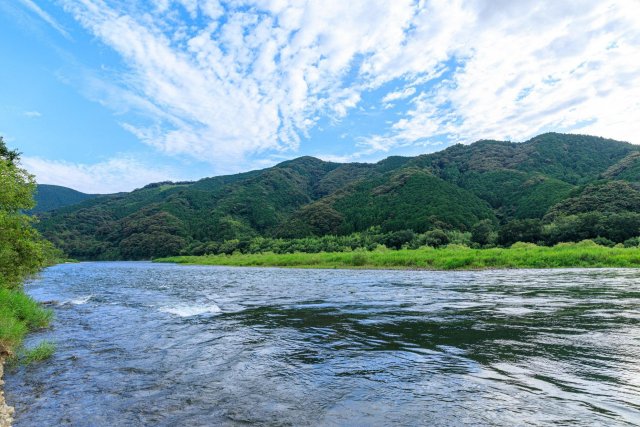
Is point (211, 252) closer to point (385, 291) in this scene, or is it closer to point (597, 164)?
point (385, 291)

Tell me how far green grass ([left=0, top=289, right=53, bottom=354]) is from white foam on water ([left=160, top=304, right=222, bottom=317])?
18.7 ft

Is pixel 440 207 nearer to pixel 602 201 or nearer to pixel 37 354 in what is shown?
pixel 602 201

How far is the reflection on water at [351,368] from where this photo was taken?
7.18m

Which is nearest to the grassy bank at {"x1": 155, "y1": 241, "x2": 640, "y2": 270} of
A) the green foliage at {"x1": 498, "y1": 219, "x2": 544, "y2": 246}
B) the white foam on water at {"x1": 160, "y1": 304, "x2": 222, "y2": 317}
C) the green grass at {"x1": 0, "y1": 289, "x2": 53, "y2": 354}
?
the green foliage at {"x1": 498, "y1": 219, "x2": 544, "y2": 246}

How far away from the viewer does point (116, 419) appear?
7.27 metres

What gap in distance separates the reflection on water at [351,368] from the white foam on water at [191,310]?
1196 millimetres

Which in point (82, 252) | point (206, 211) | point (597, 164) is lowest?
point (82, 252)

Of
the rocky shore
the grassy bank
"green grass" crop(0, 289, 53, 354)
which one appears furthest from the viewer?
the grassy bank

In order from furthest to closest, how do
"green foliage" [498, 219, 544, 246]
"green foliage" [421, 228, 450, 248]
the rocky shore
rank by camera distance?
1. "green foliage" [421, 228, 450, 248]
2. "green foliage" [498, 219, 544, 246]
3. the rocky shore

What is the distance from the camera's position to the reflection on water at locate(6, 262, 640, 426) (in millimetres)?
7176

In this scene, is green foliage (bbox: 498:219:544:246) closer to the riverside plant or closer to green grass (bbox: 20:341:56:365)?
the riverside plant

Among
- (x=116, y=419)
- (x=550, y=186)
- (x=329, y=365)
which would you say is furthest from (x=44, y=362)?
(x=550, y=186)

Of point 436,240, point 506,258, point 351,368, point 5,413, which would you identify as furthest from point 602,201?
point 5,413

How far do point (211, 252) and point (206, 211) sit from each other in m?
65.2
